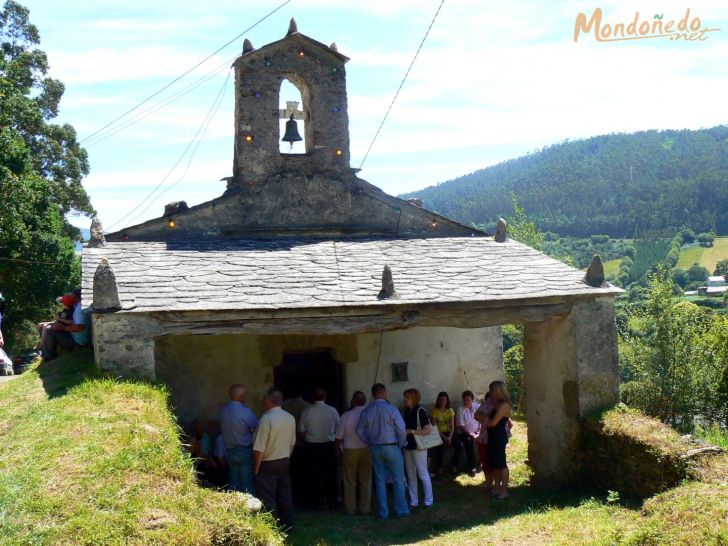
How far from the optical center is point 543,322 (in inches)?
407

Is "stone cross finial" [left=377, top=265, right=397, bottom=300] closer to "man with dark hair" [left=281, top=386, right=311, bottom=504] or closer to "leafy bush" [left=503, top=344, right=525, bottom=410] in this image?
"man with dark hair" [left=281, top=386, right=311, bottom=504]

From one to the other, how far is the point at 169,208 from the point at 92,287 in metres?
3.09

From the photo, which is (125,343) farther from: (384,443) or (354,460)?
(384,443)

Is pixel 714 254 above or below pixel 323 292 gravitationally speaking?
below

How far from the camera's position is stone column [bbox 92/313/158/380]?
830 cm

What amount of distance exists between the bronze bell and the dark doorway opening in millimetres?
3727

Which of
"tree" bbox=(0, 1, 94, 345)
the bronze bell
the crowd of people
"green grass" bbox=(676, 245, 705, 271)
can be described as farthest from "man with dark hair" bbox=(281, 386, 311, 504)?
"green grass" bbox=(676, 245, 705, 271)

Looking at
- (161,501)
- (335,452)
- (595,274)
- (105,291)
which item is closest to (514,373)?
(595,274)

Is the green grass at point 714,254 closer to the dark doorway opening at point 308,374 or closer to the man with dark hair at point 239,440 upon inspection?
the dark doorway opening at point 308,374

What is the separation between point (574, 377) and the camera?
9750 millimetres

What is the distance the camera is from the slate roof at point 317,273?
8898mm

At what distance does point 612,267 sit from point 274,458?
7282cm

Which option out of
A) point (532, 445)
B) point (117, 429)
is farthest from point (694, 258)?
point (117, 429)

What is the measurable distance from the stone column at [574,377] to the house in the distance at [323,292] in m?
0.02
